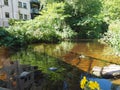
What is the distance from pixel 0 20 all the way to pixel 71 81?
26833 millimetres

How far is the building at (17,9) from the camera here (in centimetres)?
3486

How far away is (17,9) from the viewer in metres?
38.1

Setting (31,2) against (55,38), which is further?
(31,2)

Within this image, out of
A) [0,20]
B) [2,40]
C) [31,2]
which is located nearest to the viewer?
[2,40]

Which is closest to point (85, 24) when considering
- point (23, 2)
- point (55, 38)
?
point (55, 38)

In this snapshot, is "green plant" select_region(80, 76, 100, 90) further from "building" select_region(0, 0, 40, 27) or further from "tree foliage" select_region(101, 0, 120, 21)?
"building" select_region(0, 0, 40, 27)

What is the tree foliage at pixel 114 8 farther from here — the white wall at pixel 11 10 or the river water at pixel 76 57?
the white wall at pixel 11 10

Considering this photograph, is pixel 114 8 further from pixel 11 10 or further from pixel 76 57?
pixel 11 10

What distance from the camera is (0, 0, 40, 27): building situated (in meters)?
34.9

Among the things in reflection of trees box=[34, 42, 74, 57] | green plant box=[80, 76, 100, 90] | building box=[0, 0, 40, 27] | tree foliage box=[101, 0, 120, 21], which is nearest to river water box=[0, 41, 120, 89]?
reflection of trees box=[34, 42, 74, 57]

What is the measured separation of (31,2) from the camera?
141ft

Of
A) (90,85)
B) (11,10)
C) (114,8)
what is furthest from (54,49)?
(11,10)

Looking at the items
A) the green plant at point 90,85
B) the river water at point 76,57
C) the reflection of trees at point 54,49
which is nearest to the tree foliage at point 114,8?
the reflection of trees at point 54,49

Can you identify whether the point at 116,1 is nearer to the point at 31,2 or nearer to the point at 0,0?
the point at 0,0
